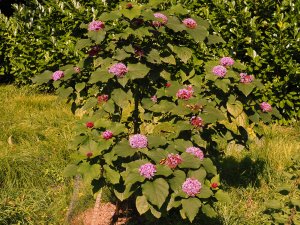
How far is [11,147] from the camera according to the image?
480 centimetres

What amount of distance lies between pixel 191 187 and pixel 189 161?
7.6 inches

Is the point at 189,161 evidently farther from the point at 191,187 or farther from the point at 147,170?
the point at 147,170

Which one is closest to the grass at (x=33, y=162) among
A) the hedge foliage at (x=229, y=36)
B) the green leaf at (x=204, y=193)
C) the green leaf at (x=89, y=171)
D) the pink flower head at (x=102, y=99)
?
the pink flower head at (x=102, y=99)

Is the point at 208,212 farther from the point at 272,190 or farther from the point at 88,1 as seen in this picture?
the point at 88,1

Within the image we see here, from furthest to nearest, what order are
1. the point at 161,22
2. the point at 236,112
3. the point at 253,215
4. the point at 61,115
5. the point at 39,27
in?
the point at 39,27, the point at 61,115, the point at 253,215, the point at 236,112, the point at 161,22

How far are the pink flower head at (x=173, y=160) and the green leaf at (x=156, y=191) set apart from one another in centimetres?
14

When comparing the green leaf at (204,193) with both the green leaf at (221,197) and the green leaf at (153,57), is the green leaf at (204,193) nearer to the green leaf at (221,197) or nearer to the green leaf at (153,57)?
the green leaf at (221,197)

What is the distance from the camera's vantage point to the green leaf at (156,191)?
2.11 meters

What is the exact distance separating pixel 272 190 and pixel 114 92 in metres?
2.17

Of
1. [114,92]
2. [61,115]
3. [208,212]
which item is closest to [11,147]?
[61,115]

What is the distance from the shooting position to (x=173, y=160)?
2.34m

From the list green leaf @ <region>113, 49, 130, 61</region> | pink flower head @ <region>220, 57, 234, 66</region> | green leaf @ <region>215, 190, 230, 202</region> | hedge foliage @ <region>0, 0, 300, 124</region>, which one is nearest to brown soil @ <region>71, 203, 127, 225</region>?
green leaf @ <region>215, 190, 230, 202</region>

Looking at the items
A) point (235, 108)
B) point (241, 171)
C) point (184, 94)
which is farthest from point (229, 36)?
point (184, 94)

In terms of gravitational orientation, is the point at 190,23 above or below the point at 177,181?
above
